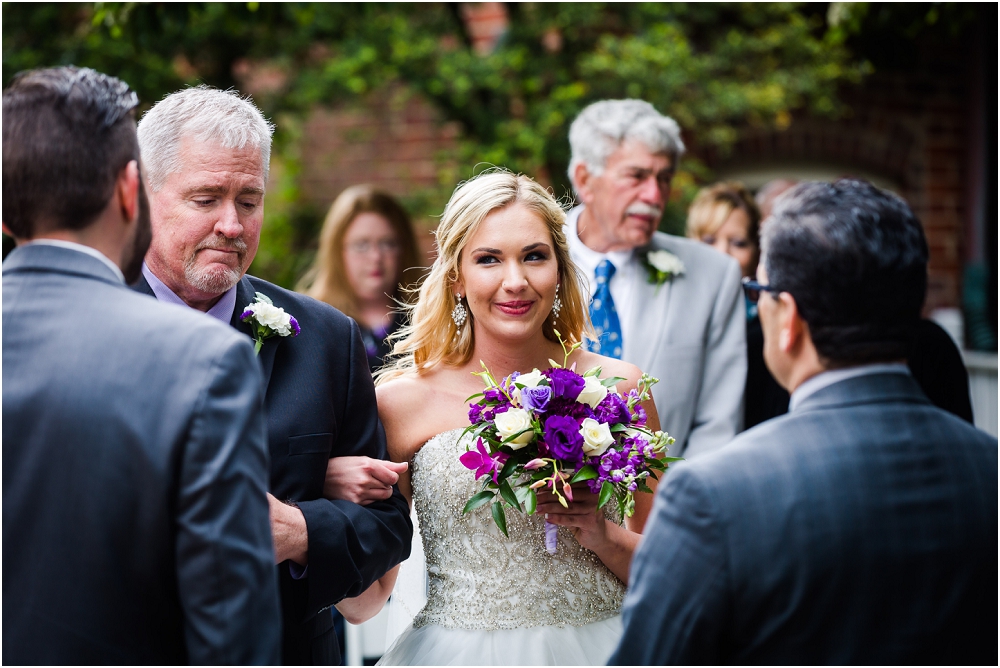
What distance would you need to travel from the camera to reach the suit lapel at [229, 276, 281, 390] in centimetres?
268

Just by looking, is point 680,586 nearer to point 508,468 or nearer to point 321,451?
point 508,468

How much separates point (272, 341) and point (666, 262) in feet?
7.21

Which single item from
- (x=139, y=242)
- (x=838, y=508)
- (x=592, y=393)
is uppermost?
(x=139, y=242)

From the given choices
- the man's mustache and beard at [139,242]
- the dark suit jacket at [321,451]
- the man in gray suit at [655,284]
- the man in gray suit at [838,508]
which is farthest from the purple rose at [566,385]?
the man in gray suit at [655,284]

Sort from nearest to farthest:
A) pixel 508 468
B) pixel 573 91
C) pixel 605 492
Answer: pixel 605 492 → pixel 508 468 → pixel 573 91

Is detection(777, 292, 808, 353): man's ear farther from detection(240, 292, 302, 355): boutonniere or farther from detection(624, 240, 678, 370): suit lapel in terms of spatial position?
detection(624, 240, 678, 370): suit lapel

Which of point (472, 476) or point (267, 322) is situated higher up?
point (267, 322)

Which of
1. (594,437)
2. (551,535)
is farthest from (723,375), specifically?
(594,437)

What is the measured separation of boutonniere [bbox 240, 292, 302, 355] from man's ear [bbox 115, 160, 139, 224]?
0.81 metres

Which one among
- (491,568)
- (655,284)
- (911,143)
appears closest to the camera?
(491,568)

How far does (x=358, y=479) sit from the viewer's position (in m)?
2.65

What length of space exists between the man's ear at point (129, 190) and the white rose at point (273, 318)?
2.65ft

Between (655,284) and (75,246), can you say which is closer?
(75,246)

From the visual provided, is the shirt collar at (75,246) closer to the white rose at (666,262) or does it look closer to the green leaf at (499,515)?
the green leaf at (499,515)
